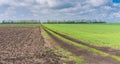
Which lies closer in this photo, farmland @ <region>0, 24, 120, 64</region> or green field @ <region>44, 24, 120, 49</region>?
farmland @ <region>0, 24, 120, 64</region>

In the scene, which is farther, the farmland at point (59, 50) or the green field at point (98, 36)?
the green field at point (98, 36)

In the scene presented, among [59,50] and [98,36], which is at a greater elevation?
[59,50]

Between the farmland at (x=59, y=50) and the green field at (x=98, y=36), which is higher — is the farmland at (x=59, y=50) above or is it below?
above

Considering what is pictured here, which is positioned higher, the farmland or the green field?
the farmland

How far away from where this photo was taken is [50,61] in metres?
11.5

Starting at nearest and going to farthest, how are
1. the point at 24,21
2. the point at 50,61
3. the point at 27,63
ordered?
the point at 27,63, the point at 50,61, the point at 24,21

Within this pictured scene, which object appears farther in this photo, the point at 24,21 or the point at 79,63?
the point at 24,21

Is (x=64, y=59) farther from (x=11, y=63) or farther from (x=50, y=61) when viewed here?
(x=11, y=63)

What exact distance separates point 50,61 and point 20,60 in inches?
65.8

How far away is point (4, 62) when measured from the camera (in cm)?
1098

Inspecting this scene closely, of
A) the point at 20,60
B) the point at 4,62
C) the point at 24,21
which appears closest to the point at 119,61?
the point at 20,60

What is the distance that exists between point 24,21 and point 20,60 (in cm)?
14104

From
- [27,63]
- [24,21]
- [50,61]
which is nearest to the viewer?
[27,63]

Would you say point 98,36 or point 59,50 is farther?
point 98,36
